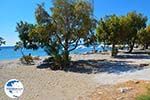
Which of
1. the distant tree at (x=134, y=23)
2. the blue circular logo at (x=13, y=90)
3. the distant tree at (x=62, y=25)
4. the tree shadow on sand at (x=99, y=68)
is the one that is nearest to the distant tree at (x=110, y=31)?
the distant tree at (x=134, y=23)

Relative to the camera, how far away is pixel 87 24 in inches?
1195

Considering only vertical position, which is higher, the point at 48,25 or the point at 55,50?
the point at 48,25

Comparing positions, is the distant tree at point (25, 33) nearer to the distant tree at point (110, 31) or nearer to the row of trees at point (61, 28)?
the row of trees at point (61, 28)

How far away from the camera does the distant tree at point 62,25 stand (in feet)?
98.7

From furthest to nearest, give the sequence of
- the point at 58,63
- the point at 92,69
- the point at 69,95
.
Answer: the point at 58,63 → the point at 92,69 → the point at 69,95

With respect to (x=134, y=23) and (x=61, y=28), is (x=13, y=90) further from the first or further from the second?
(x=134, y=23)

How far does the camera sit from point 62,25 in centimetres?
3042

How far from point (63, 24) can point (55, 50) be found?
258 cm

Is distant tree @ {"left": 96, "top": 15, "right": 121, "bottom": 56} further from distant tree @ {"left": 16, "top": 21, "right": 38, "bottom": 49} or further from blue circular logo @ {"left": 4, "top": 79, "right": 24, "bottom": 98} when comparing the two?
blue circular logo @ {"left": 4, "top": 79, "right": 24, "bottom": 98}

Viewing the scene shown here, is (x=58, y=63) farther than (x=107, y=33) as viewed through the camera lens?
No

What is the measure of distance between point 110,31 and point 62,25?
11.4 metres

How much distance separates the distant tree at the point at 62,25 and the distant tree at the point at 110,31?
9.41 m

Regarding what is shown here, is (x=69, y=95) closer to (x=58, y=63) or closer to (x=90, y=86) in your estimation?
(x=90, y=86)

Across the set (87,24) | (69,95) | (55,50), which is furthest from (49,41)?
(69,95)
